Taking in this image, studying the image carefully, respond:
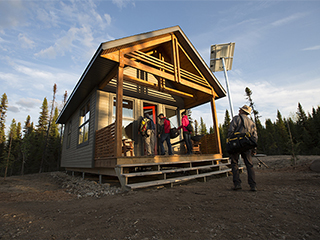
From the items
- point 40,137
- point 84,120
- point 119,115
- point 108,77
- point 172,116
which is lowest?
point 119,115

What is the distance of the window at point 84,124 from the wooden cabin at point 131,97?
0.05 m

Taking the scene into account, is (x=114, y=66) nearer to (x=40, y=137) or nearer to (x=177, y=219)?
(x=177, y=219)

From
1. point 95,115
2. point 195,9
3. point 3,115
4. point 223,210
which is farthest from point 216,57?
point 3,115

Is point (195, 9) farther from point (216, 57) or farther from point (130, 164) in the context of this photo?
point (130, 164)

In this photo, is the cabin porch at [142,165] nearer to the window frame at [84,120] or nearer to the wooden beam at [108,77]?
the window frame at [84,120]

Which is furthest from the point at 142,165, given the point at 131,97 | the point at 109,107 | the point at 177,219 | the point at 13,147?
the point at 13,147

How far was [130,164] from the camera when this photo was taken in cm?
427

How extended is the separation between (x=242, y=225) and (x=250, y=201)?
1065mm

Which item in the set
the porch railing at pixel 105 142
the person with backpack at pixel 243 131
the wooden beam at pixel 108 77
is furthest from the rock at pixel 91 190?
the wooden beam at pixel 108 77

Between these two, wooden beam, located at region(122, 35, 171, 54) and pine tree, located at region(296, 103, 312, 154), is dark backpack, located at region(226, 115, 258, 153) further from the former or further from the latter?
pine tree, located at region(296, 103, 312, 154)

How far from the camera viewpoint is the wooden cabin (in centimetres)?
508

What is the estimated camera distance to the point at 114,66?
18.9 ft

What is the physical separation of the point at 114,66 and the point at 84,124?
13.3 feet

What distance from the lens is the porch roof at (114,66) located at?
5242mm
